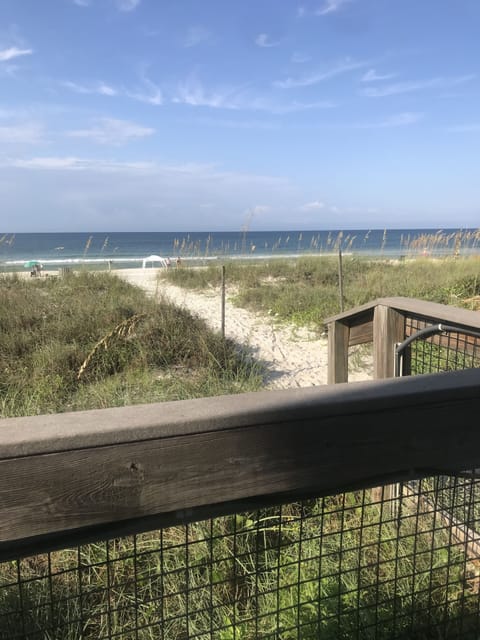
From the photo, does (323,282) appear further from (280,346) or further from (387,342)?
(387,342)

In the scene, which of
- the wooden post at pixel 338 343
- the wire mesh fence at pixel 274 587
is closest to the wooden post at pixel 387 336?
the wooden post at pixel 338 343

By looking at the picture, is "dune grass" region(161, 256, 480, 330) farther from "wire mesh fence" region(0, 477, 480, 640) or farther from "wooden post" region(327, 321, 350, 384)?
"wire mesh fence" region(0, 477, 480, 640)

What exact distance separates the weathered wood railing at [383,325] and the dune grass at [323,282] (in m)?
3.72

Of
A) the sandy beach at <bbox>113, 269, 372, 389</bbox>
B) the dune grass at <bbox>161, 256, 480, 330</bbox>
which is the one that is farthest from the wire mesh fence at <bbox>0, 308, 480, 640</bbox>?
the dune grass at <bbox>161, 256, 480, 330</bbox>

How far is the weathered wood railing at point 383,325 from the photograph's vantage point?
6.90ft

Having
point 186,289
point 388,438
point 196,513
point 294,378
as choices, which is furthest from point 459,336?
point 186,289

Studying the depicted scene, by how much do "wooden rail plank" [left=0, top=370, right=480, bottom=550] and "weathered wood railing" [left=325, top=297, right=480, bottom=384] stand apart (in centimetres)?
99

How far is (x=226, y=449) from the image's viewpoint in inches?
33.9

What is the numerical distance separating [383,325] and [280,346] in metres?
4.90

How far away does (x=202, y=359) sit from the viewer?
5750 millimetres

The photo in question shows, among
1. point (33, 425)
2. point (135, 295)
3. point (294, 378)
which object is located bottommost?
point (294, 378)

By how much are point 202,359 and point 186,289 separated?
7.69 metres

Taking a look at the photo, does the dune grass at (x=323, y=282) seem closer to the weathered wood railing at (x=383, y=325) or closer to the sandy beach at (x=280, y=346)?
the sandy beach at (x=280, y=346)

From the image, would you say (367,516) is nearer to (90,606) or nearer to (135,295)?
(90,606)
